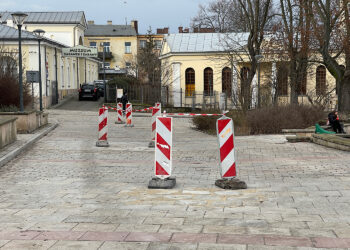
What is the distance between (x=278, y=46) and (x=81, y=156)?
20.6 meters

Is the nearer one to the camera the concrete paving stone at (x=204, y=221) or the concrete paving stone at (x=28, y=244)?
the concrete paving stone at (x=28, y=244)

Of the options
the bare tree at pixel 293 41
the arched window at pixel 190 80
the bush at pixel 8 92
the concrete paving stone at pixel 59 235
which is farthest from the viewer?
the arched window at pixel 190 80

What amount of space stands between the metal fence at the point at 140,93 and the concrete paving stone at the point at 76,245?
3932cm

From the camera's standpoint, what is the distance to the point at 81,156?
14.1 m

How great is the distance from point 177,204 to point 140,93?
38892 mm

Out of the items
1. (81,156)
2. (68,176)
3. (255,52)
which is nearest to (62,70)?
(255,52)

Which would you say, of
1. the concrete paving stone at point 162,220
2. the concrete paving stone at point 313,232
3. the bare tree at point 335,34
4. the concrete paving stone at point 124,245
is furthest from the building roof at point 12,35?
the concrete paving stone at point 313,232

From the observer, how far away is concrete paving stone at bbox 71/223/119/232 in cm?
616

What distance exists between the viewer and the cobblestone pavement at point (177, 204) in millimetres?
5688

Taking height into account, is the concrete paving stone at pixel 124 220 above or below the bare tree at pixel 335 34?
below

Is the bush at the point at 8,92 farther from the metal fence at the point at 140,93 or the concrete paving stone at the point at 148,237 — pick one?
the metal fence at the point at 140,93

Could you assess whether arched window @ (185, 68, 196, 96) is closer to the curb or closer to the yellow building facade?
the yellow building facade

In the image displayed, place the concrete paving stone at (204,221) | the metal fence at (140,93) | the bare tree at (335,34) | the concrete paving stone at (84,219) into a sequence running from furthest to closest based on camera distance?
the metal fence at (140,93), the bare tree at (335,34), the concrete paving stone at (84,219), the concrete paving stone at (204,221)

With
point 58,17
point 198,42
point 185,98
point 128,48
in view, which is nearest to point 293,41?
point 185,98
